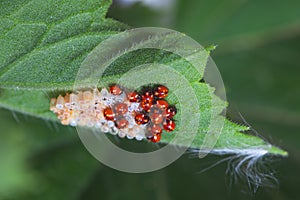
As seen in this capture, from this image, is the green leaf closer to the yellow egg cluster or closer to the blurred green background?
the yellow egg cluster

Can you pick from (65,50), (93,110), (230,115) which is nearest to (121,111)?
(93,110)

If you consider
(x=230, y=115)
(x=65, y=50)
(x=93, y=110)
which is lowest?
(x=230, y=115)

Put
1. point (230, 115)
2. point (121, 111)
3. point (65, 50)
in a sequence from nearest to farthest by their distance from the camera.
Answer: point (65, 50), point (121, 111), point (230, 115)

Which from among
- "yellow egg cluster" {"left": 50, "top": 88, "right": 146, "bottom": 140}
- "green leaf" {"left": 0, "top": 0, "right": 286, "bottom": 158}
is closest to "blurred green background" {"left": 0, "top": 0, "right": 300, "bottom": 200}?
"yellow egg cluster" {"left": 50, "top": 88, "right": 146, "bottom": 140}

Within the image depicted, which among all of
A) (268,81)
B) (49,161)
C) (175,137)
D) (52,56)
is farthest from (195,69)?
(268,81)

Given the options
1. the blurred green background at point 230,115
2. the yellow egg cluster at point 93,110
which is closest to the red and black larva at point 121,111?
the yellow egg cluster at point 93,110

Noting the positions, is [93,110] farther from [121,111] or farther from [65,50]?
[65,50]

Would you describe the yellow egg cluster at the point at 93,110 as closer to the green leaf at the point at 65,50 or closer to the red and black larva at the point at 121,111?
the red and black larva at the point at 121,111
